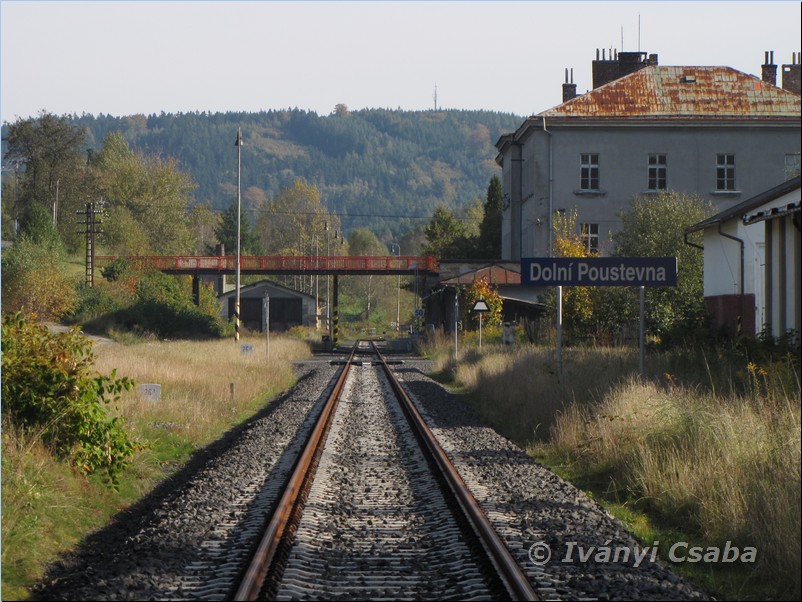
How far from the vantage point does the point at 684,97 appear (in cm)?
5662

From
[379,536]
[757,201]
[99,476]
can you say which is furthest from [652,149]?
[379,536]

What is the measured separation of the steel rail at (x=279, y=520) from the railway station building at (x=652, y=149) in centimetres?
4006

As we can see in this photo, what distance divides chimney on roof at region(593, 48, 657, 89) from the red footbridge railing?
16.8 m

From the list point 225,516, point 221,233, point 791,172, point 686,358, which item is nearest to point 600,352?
point 686,358

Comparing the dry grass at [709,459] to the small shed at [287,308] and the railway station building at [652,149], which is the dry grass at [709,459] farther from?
the small shed at [287,308]

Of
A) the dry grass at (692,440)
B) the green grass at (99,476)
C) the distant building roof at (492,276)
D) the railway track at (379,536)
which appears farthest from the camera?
the distant building roof at (492,276)

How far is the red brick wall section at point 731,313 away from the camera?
24594 mm

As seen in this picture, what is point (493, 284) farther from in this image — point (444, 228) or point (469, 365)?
point (444, 228)

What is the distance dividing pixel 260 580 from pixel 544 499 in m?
4.58

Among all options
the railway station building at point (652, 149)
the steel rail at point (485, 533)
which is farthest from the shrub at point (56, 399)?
the railway station building at point (652, 149)

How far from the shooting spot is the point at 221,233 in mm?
139375

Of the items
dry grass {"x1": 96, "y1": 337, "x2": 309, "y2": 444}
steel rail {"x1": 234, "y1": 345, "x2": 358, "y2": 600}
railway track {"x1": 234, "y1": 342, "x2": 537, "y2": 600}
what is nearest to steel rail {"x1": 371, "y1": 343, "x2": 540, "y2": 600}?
railway track {"x1": 234, "y1": 342, "x2": 537, "y2": 600}

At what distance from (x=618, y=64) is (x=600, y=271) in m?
45.2

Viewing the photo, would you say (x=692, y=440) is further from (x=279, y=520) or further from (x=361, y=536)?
(x=279, y=520)
